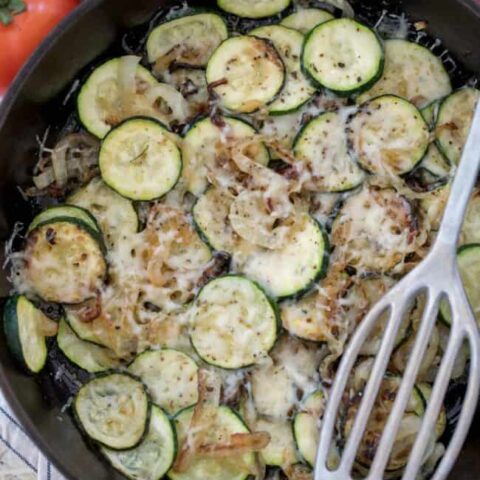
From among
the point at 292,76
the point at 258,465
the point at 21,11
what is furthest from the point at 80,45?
the point at 258,465

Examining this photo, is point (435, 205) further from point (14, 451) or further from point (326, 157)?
point (14, 451)

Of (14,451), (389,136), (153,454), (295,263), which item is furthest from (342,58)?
(14,451)

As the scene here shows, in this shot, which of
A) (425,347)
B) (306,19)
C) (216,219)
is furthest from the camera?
(306,19)

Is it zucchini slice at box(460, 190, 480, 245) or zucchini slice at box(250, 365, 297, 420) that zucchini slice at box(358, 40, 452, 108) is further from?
zucchini slice at box(250, 365, 297, 420)

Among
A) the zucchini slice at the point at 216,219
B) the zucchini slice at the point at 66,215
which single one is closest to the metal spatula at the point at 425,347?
the zucchini slice at the point at 216,219

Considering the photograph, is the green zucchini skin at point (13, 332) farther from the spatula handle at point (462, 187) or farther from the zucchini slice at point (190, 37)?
the spatula handle at point (462, 187)

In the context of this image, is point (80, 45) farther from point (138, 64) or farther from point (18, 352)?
point (18, 352)

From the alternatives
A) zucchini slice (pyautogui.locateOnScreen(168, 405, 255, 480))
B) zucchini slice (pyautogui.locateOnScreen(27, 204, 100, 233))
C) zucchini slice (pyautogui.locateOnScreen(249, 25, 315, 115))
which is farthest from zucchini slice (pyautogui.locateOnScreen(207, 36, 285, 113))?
zucchini slice (pyautogui.locateOnScreen(168, 405, 255, 480))

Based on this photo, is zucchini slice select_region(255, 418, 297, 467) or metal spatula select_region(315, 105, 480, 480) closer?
metal spatula select_region(315, 105, 480, 480)
